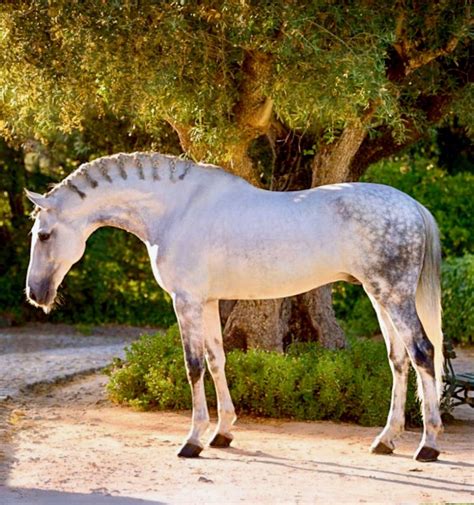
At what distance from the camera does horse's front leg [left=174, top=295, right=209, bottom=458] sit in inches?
306

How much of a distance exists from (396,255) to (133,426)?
278 centimetres

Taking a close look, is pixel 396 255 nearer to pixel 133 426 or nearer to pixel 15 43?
pixel 133 426

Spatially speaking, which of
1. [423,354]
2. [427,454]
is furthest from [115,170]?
[427,454]

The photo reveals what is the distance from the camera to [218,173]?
8141 mm

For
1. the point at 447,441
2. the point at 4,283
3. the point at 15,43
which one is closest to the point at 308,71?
the point at 15,43

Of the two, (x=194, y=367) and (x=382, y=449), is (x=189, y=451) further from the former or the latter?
(x=382, y=449)

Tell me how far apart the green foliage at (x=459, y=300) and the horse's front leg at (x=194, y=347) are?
7.62 meters

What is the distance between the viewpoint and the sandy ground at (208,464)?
6.51 meters

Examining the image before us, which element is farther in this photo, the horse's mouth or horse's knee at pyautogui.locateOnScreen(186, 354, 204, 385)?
the horse's mouth

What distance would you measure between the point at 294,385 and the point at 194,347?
1.83m

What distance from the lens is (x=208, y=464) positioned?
7.43 m

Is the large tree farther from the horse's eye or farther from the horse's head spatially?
the horse's eye

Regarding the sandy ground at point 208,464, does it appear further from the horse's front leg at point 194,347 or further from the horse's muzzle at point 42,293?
the horse's muzzle at point 42,293

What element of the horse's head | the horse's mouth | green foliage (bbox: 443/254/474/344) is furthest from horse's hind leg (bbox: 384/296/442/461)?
green foliage (bbox: 443/254/474/344)
